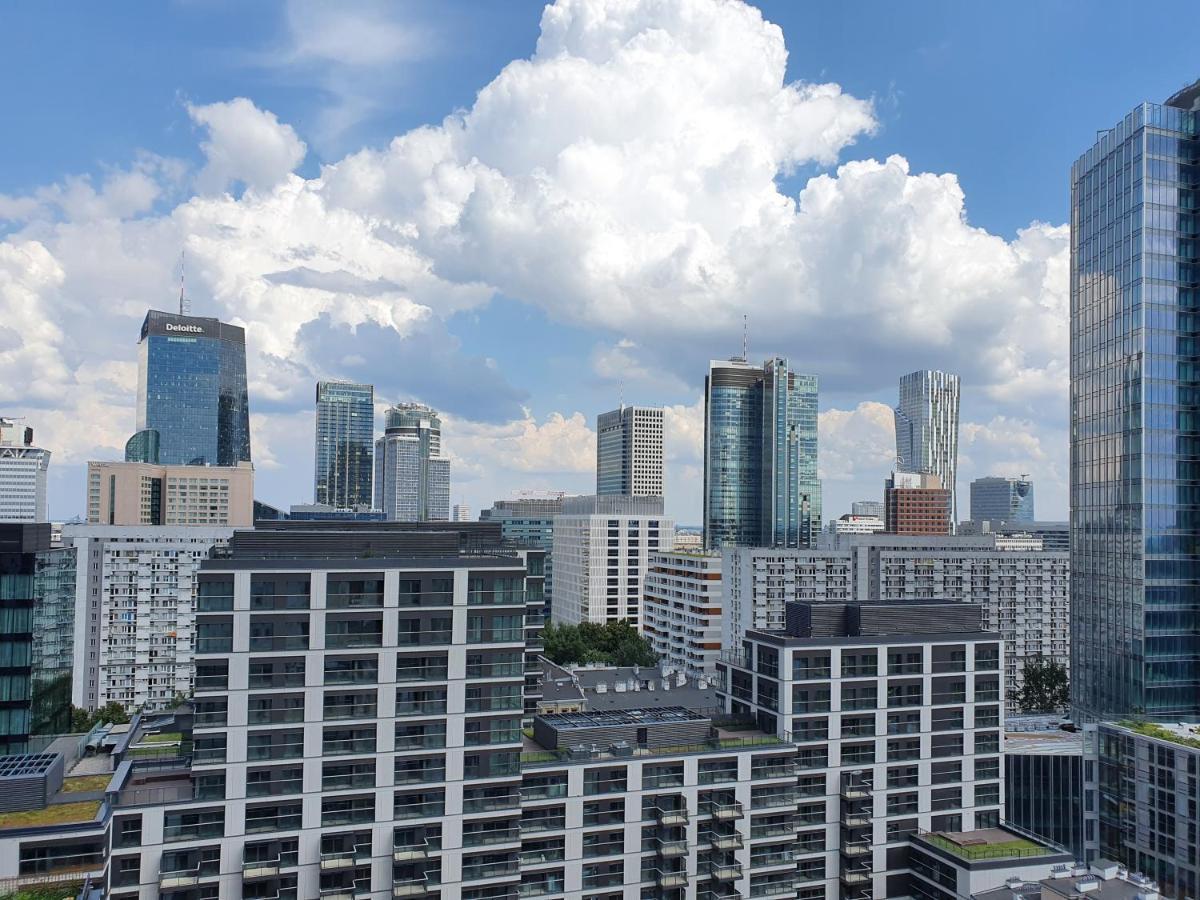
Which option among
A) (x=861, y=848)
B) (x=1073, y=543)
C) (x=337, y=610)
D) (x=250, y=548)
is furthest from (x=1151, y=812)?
(x=250, y=548)

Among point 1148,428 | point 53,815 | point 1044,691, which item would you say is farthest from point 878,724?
point 1044,691

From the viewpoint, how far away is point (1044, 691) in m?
138

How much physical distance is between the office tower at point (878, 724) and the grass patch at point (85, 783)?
50170 millimetres

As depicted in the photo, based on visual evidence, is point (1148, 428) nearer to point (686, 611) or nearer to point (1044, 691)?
point (1044, 691)

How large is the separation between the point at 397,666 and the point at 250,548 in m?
16.9

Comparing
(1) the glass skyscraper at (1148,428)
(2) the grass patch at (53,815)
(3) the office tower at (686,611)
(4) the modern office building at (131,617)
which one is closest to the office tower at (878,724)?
(1) the glass skyscraper at (1148,428)

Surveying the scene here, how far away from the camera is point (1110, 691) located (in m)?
104

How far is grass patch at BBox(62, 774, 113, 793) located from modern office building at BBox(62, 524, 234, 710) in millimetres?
88957

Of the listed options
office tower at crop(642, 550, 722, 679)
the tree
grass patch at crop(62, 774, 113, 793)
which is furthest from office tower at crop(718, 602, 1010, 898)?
office tower at crop(642, 550, 722, 679)

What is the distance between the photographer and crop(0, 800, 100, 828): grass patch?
5184cm

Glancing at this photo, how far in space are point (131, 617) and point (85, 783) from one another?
327ft

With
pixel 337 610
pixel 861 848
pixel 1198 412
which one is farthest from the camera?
pixel 1198 412

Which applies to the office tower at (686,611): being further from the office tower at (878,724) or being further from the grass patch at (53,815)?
the grass patch at (53,815)

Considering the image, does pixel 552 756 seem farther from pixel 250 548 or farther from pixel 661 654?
pixel 661 654
